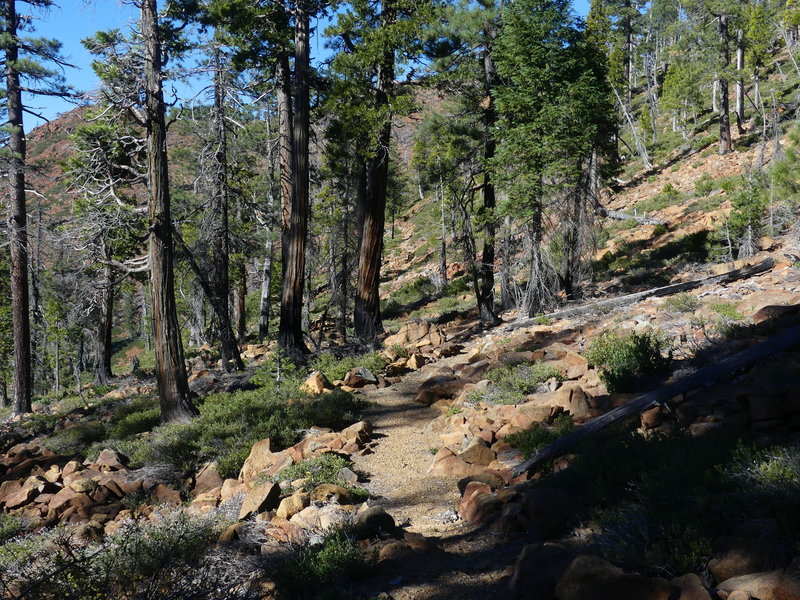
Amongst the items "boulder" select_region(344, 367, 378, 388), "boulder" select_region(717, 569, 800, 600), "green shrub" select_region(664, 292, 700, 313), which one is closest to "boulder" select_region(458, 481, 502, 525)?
"boulder" select_region(717, 569, 800, 600)

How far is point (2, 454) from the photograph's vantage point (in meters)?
10.3

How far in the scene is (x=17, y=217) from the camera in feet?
48.9

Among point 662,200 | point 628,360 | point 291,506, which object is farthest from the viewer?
point 662,200

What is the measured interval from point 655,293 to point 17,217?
15.7 meters

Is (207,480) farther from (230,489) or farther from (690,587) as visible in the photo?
(690,587)

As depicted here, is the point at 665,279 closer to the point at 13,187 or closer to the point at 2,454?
the point at 2,454

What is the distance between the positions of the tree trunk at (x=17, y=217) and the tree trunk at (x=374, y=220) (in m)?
8.47

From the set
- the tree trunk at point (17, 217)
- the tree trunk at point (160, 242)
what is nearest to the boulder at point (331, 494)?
the tree trunk at point (160, 242)

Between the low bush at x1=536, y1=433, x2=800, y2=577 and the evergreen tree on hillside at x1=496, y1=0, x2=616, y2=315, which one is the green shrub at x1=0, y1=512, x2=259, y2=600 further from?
the evergreen tree on hillside at x1=496, y1=0, x2=616, y2=315

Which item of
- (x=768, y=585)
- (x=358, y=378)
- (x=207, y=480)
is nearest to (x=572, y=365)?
(x=358, y=378)

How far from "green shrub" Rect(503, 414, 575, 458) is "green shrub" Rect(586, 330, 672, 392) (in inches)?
39.2

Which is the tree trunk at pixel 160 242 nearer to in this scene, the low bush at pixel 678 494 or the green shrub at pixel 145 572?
the green shrub at pixel 145 572

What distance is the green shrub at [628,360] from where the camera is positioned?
7.29 m

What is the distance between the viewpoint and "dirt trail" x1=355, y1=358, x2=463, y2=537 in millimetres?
5551
